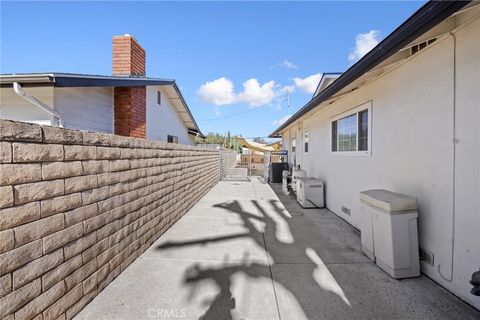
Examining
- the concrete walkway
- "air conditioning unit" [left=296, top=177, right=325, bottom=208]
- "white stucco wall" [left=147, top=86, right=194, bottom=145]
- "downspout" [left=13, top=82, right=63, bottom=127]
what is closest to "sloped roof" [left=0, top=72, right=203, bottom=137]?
"downspout" [left=13, top=82, right=63, bottom=127]

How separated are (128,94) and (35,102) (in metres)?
2.46

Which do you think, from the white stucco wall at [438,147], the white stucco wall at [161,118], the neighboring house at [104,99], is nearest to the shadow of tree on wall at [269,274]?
the white stucco wall at [438,147]

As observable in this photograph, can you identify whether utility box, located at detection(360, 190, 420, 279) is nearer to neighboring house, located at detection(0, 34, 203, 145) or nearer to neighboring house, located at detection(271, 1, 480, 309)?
neighboring house, located at detection(271, 1, 480, 309)

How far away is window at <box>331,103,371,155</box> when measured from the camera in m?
4.97

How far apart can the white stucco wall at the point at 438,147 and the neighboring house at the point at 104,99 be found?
225 inches

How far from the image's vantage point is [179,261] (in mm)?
3561

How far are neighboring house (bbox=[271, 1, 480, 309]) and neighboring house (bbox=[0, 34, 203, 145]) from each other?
16.4 feet

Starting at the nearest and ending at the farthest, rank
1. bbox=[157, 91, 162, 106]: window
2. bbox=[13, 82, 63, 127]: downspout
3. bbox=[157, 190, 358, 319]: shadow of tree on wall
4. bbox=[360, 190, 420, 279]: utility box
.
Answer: bbox=[157, 190, 358, 319]: shadow of tree on wall < bbox=[360, 190, 420, 279]: utility box < bbox=[13, 82, 63, 127]: downspout < bbox=[157, 91, 162, 106]: window

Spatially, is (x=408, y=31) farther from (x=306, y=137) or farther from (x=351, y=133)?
(x=306, y=137)

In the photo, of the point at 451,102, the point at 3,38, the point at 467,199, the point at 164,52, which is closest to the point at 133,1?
the point at 3,38

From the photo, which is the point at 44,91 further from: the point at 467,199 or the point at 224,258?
the point at 467,199

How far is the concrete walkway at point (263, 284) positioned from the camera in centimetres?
244

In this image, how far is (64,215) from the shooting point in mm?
2232

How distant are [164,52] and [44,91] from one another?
763 cm
